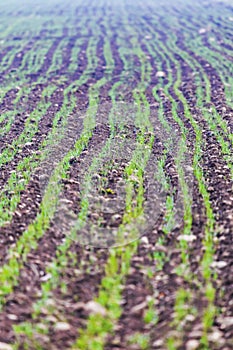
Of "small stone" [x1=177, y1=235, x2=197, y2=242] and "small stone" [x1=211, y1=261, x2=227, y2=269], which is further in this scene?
"small stone" [x1=177, y1=235, x2=197, y2=242]

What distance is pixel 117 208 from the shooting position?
7344 millimetres

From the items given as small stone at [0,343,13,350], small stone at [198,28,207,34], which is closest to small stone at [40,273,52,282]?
small stone at [0,343,13,350]

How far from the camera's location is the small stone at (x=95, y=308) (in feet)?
17.1

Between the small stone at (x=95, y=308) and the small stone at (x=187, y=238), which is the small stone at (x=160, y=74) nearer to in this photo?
the small stone at (x=187, y=238)

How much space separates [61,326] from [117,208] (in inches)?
101

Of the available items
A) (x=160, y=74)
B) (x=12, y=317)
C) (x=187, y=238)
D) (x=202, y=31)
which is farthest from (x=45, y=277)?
(x=202, y=31)

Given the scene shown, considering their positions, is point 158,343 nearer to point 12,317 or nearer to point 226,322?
point 226,322

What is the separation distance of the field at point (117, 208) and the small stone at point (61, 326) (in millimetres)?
21

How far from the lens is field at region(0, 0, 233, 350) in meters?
5.14

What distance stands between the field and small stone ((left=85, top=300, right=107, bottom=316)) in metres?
0.01

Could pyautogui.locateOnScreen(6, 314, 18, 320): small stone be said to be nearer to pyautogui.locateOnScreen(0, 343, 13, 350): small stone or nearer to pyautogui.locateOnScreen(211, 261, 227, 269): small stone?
pyautogui.locateOnScreen(0, 343, 13, 350): small stone

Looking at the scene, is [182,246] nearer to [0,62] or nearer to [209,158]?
[209,158]

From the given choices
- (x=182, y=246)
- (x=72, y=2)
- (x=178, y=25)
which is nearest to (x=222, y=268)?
(x=182, y=246)

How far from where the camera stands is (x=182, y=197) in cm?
757
